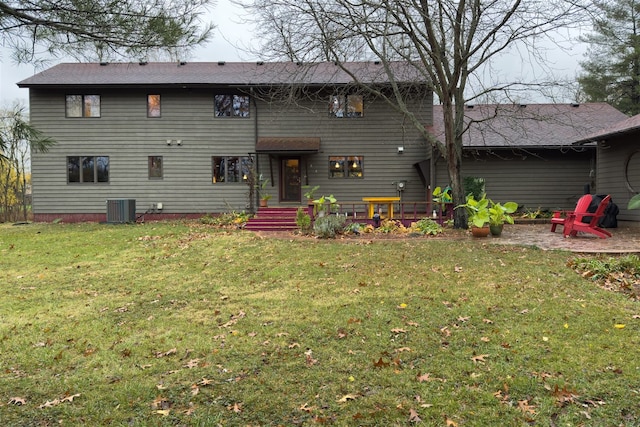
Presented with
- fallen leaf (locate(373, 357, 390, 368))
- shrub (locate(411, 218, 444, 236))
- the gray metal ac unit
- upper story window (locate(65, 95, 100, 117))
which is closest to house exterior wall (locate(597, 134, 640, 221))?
shrub (locate(411, 218, 444, 236))

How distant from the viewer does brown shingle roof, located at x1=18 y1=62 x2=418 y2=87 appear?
15461 mm

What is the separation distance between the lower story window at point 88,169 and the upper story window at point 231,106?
498 centimetres

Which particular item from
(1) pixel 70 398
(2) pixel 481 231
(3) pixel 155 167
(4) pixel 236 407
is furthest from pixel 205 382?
(3) pixel 155 167

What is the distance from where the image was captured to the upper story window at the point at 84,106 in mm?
16266

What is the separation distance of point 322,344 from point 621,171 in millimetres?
12134

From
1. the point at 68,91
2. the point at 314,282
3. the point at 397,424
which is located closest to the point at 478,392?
the point at 397,424

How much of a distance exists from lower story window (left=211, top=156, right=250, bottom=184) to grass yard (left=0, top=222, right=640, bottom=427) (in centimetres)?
898

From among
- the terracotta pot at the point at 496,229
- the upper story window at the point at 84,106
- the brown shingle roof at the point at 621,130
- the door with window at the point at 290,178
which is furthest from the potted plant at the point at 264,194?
the brown shingle roof at the point at 621,130

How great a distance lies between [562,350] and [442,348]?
1090 millimetres

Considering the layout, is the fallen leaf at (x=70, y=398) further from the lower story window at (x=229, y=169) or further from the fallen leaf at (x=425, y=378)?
the lower story window at (x=229, y=169)

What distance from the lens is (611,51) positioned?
73.7 ft

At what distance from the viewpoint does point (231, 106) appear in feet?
54.1

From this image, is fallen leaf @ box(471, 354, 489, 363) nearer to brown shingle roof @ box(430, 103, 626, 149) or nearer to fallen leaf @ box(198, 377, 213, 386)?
fallen leaf @ box(198, 377, 213, 386)

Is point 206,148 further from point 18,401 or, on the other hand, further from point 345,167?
point 18,401
